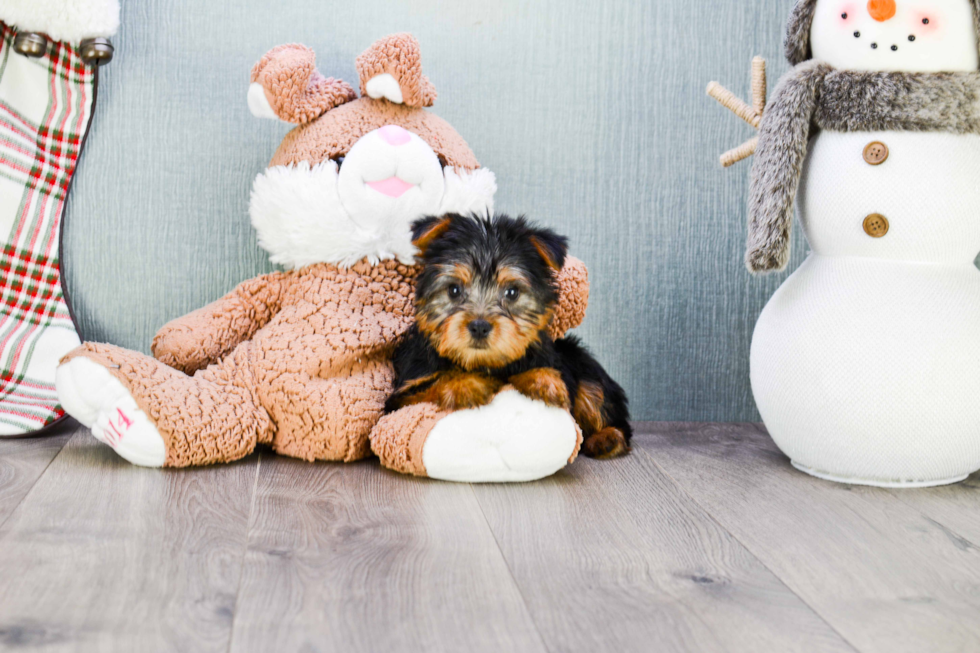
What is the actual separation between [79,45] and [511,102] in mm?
866

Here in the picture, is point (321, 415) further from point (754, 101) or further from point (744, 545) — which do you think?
point (754, 101)

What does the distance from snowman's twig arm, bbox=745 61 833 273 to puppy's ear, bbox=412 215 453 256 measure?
516mm

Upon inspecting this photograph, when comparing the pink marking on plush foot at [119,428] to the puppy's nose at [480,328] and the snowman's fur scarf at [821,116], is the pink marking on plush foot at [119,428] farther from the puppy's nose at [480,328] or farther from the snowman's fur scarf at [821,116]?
the snowman's fur scarf at [821,116]

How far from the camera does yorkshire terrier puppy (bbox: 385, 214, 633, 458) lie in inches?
52.4

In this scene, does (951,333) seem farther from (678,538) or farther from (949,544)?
(678,538)

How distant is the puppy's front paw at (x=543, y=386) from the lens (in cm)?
136

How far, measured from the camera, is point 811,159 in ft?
4.77

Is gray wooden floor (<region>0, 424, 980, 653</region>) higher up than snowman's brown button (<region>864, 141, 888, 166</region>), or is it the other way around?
snowman's brown button (<region>864, 141, 888, 166</region>)

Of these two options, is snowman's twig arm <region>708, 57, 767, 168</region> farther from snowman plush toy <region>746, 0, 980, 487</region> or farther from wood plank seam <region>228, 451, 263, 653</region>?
wood plank seam <region>228, 451, 263, 653</region>

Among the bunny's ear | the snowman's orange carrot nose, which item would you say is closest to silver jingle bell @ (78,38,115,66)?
the bunny's ear

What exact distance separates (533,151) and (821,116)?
2.05 feet

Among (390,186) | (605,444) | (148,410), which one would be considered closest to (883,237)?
(605,444)

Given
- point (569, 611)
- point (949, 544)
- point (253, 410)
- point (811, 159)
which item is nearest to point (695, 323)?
point (811, 159)

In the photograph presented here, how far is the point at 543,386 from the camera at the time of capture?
4.48 feet
